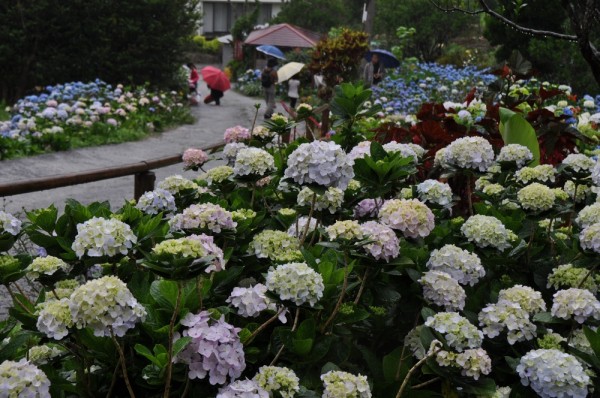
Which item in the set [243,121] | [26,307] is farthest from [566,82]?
[26,307]

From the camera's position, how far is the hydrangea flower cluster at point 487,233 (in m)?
1.93

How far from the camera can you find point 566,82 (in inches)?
548

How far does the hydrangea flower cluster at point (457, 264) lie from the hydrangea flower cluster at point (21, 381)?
1004mm

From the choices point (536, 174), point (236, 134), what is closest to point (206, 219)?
point (536, 174)

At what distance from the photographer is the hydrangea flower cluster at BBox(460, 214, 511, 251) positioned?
1930mm

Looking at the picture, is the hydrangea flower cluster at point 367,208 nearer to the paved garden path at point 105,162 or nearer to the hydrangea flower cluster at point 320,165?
the hydrangea flower cluster at point 320,165

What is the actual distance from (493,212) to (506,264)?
0.26 metres

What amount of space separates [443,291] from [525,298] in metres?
0.21

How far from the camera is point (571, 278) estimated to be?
1.94 m

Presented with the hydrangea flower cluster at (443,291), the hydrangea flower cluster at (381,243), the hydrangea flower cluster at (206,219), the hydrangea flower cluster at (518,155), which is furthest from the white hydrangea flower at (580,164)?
the hydrangea flower cluster at (206,219)

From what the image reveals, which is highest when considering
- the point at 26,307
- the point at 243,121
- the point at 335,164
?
the point at 335,164

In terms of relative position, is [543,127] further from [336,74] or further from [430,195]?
[336,74]

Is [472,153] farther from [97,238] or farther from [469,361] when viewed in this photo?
[97,238]

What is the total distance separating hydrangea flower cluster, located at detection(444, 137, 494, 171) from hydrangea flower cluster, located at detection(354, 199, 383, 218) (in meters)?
0.30
